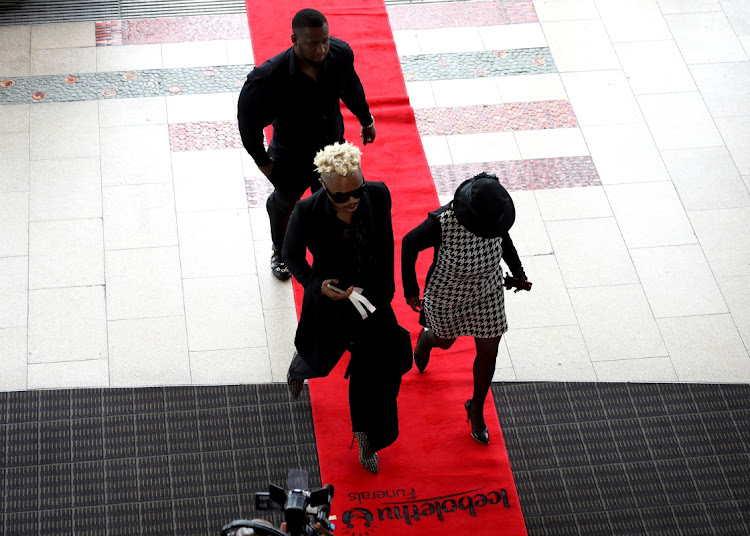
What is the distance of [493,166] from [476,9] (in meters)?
1.72

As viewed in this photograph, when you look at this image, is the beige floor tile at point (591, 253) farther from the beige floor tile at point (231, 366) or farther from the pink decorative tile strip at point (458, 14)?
the pink decorative tile strip at point (458, 14)

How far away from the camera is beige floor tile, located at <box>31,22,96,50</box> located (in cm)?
621

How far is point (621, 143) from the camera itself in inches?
233

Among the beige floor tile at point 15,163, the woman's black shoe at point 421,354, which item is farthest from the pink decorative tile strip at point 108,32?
the woman's black shoe at point 421,354

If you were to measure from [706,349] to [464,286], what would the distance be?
1.85 m

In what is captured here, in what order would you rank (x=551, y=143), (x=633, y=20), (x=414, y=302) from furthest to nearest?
(x=633, y=20), (x=551, y=143), (x=414, y=302)

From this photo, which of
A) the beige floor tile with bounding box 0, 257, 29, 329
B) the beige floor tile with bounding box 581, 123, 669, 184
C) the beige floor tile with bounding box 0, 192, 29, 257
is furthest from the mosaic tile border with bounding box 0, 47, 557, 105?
the beige floor tile with bounding box 0, 257, 29, 329

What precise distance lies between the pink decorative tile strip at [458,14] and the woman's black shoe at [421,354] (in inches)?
117

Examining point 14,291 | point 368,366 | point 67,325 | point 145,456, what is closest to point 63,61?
point 14,291

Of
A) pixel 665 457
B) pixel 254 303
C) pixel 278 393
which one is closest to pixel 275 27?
pixel 254 303

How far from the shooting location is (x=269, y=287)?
5.02 meters

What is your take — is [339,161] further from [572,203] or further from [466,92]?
[466,92]

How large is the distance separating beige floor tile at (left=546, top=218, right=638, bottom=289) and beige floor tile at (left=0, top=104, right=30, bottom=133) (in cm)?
345

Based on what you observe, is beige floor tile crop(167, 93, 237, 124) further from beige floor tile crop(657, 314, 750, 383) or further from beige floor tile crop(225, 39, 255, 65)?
beige floor tile crop(657, 314, 750, 383)
